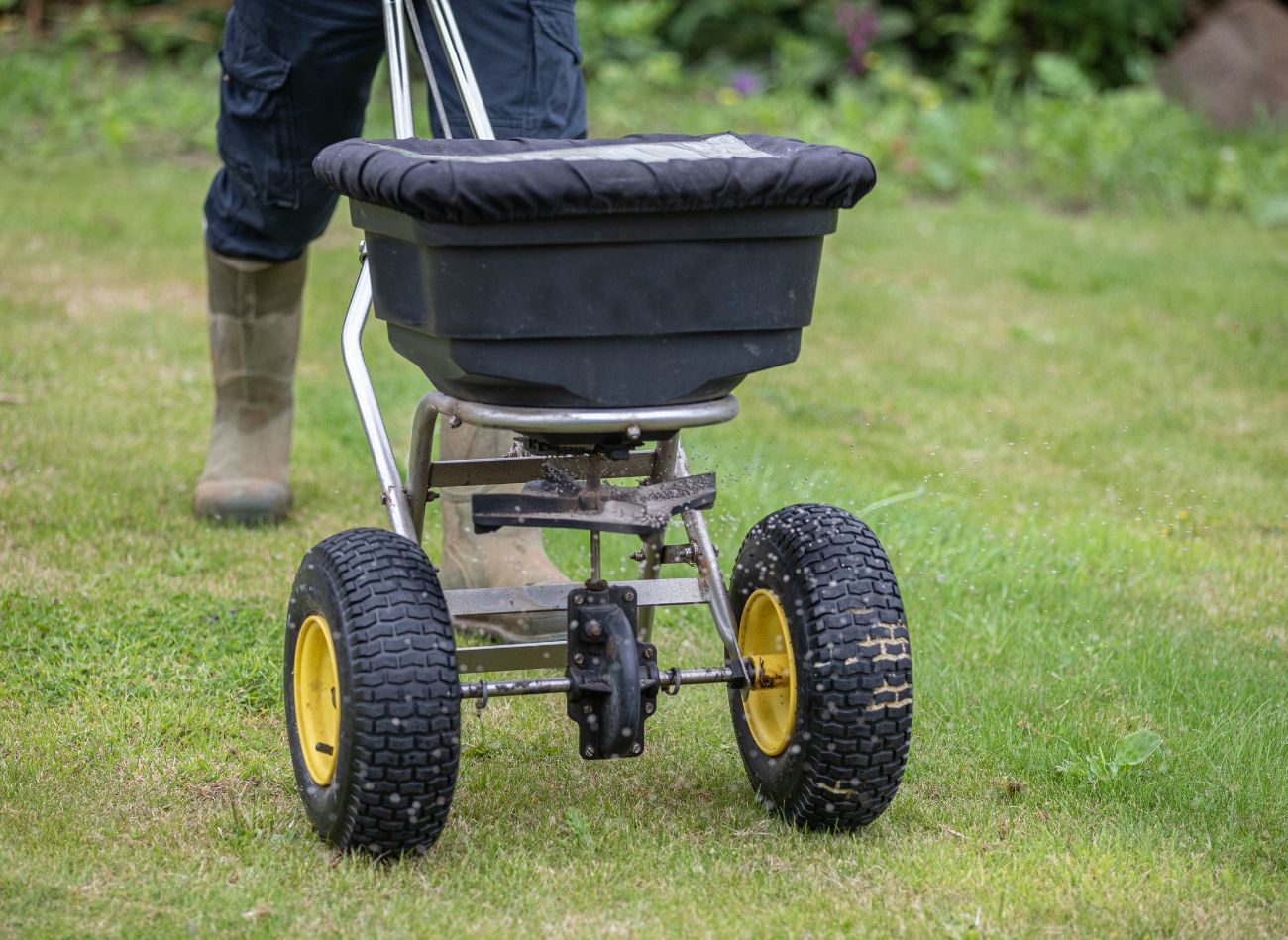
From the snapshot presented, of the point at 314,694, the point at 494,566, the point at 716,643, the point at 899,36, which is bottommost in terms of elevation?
the point at 899,36

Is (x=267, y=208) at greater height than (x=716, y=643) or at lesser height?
greater

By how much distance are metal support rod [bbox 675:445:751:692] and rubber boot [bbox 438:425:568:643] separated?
2.11 ft

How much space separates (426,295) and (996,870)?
42.5 inches

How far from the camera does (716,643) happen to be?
3.08 meters

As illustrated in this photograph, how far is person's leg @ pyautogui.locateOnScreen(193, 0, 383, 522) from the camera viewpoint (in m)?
2.89

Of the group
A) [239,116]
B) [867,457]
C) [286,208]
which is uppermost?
[239,116]

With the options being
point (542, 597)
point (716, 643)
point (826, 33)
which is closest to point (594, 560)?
point (542, 597)

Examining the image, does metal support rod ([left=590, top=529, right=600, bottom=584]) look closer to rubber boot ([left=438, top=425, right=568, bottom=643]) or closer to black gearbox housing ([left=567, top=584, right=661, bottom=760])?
black gearbox housing ([left=567, top=584, right=661, bottom=760])

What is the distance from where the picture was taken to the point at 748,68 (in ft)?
29.0

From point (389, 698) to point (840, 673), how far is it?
581mm

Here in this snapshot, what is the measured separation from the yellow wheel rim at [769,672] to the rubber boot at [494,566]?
0.62m

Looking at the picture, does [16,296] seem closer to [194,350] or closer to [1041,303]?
[194,350]

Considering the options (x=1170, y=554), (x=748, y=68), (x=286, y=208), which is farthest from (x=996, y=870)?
(x=748, y=68)

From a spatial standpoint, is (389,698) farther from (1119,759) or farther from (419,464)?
(1119,759)
